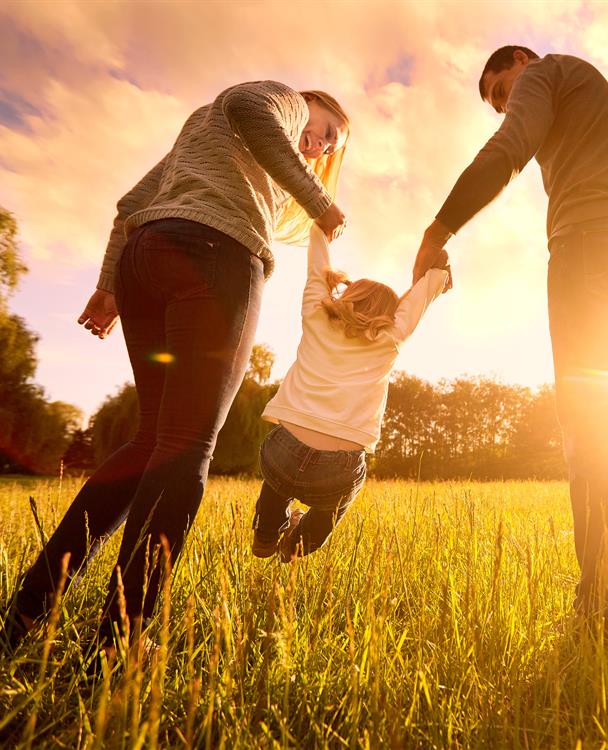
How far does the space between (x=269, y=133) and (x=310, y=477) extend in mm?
1369

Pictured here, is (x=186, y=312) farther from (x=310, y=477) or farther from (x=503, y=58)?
(x=503, y=58)

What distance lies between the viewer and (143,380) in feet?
5.97

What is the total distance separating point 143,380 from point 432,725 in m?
1.36

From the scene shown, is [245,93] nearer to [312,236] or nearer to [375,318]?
[312,236]

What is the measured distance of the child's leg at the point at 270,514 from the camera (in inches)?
92.5

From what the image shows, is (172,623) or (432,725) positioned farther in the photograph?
(172,623)

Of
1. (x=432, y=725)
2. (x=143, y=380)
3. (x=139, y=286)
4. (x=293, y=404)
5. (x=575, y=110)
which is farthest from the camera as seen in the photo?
(x=293, y=404)

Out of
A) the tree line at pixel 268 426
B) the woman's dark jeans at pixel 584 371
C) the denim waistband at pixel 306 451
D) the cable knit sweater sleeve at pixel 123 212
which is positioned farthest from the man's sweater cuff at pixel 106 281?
the tree line at pixel 268 426

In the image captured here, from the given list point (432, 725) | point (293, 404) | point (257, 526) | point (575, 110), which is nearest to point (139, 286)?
point (293, 404)

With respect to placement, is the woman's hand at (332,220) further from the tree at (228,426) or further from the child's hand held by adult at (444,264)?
the tree at (228,426)

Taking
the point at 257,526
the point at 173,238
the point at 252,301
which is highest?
the point at 173,238

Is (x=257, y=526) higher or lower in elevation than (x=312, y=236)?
lower

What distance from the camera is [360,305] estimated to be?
246 centimetres

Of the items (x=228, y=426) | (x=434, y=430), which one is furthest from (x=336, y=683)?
(x=434, y=430)
